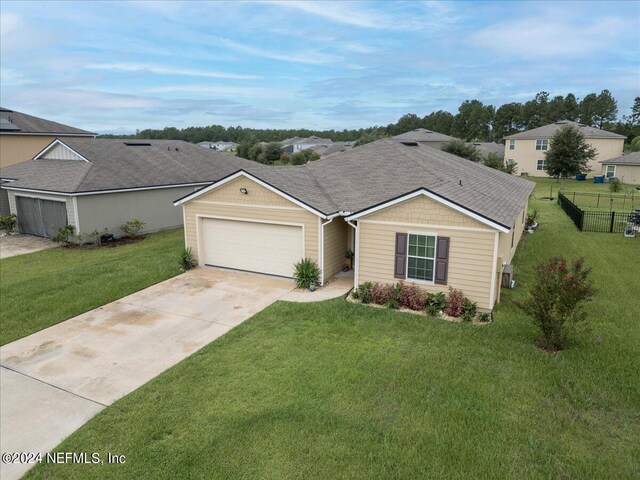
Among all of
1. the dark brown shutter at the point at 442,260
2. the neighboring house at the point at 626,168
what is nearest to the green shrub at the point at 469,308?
the dark brown shutter at the point at 442,260

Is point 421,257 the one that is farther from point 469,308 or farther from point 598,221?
point 598,221

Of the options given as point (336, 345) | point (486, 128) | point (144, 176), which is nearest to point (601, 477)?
point (336, 345)

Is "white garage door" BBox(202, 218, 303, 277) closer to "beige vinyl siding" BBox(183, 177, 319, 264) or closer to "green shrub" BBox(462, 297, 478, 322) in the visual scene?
"beige vinyl siding" BBox(183, 177, 319, 264)

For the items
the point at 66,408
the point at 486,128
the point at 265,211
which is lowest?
the point at 66,408

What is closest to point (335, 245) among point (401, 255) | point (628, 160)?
point (401, 255)

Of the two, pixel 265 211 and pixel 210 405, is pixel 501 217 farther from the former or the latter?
pixel 210 405
